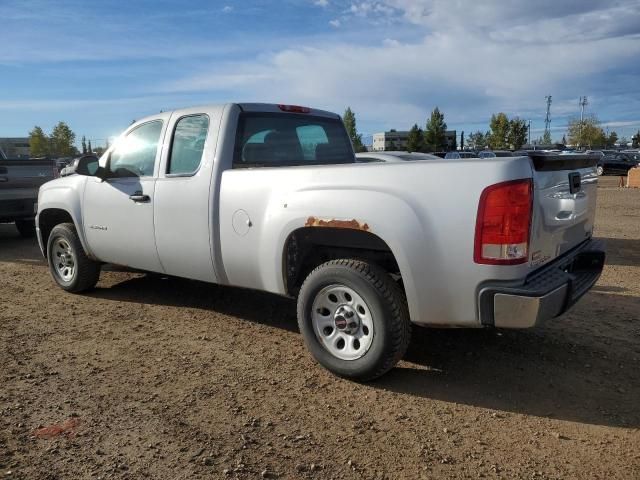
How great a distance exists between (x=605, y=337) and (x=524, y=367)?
1.04 m

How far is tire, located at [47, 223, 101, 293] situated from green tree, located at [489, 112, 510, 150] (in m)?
88.2

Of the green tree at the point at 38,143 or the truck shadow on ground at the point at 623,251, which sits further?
the green tree at the point at 38,143

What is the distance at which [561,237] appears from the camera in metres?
3.41

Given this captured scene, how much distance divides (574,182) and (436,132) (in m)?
88.7

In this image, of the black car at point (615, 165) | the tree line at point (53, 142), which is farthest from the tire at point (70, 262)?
the tree line at point (53, 142)

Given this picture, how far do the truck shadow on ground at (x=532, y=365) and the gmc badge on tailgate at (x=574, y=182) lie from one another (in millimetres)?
1291

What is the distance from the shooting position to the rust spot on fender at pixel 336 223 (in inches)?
131

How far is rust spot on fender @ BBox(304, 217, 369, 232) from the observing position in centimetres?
332

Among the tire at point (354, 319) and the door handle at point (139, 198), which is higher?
the door handle at point (139, 198)

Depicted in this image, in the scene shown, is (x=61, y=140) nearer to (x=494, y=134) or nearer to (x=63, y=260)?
(x=494, y=134)

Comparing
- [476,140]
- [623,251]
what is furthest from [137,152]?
[476,140]

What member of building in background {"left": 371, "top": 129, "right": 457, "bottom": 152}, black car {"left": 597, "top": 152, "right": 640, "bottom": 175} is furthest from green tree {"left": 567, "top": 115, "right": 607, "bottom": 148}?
black car {"left": 597, "top": 152, "right": 640, "bottom": 175}

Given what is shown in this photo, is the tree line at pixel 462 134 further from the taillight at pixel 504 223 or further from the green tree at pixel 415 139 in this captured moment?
the taillight at pixel 504 223

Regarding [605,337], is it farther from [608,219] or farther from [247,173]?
[608,219]
